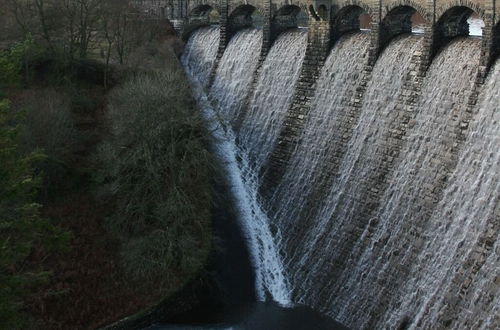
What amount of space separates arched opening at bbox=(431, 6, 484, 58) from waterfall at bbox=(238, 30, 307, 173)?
11204 millimetres

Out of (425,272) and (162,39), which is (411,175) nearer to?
(425,272)

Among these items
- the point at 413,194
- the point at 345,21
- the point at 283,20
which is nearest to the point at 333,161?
the point at 413,194

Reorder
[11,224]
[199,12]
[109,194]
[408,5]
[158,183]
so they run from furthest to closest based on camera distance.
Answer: [199,12] → [109,194] → [158,183] → [408,5] → [11,224]

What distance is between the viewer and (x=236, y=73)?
47844 millimetres

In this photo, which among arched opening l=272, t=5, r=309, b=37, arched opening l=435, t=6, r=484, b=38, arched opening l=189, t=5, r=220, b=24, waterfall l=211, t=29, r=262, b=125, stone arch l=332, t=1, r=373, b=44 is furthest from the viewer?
arched opening l=189, t=5, r=220, b=24

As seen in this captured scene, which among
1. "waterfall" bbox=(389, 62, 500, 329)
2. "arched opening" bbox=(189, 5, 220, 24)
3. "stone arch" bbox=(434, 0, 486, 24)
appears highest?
"arched opening" bbox=(189, 5, 220, 24)

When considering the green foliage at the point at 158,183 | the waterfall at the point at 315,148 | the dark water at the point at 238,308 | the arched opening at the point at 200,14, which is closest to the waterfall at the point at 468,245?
the dark water at the point at 238,308

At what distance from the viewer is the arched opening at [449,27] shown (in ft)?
103

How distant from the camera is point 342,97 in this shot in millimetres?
36625

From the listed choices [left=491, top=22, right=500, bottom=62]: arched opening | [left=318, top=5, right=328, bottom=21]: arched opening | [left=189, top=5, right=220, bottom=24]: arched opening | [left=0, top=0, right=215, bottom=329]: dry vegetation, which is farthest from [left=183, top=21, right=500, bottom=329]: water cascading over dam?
[left=189, top=5, right=220, bottom=24]: arched opening

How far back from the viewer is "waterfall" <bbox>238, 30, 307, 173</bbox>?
4134 cm

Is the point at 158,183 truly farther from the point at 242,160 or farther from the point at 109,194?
the point at 242,160

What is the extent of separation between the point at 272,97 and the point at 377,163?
12.1m

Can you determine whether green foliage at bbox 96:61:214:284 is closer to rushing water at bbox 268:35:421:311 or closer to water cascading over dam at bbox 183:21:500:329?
water cascading over dam at bbox 183:21:500:329
